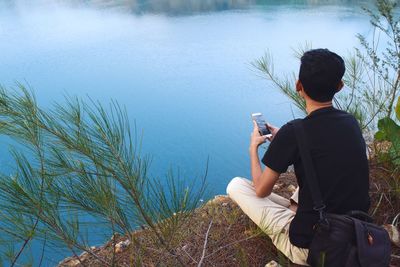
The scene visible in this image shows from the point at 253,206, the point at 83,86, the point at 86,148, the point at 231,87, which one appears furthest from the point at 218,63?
the point at 86,148

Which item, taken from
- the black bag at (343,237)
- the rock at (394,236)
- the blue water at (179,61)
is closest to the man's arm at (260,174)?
the black bag at (343,237)

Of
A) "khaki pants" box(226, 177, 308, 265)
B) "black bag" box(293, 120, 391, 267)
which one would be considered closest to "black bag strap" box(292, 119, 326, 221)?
"black bag" box(293, 120, 391, 267)

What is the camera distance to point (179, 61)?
18.6ft

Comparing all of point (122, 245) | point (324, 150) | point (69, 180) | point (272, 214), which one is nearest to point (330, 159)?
point (324, 150)

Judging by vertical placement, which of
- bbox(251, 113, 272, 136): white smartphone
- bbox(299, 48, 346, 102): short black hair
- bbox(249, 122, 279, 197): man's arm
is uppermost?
bbox(299, 48, 346, 102): short black hair

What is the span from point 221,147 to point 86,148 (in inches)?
105

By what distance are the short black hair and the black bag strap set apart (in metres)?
0.10

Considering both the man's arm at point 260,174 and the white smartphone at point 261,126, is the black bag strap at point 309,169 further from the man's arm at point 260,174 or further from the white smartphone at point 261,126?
the white smartphone at point 261,126

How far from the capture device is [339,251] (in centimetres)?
90

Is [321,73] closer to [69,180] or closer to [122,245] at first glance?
[69,180]

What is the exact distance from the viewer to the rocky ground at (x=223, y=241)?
4.06 ft

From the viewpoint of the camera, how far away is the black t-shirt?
931mm

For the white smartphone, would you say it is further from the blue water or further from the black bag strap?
the blue water

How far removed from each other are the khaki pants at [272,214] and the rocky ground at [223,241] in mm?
54
